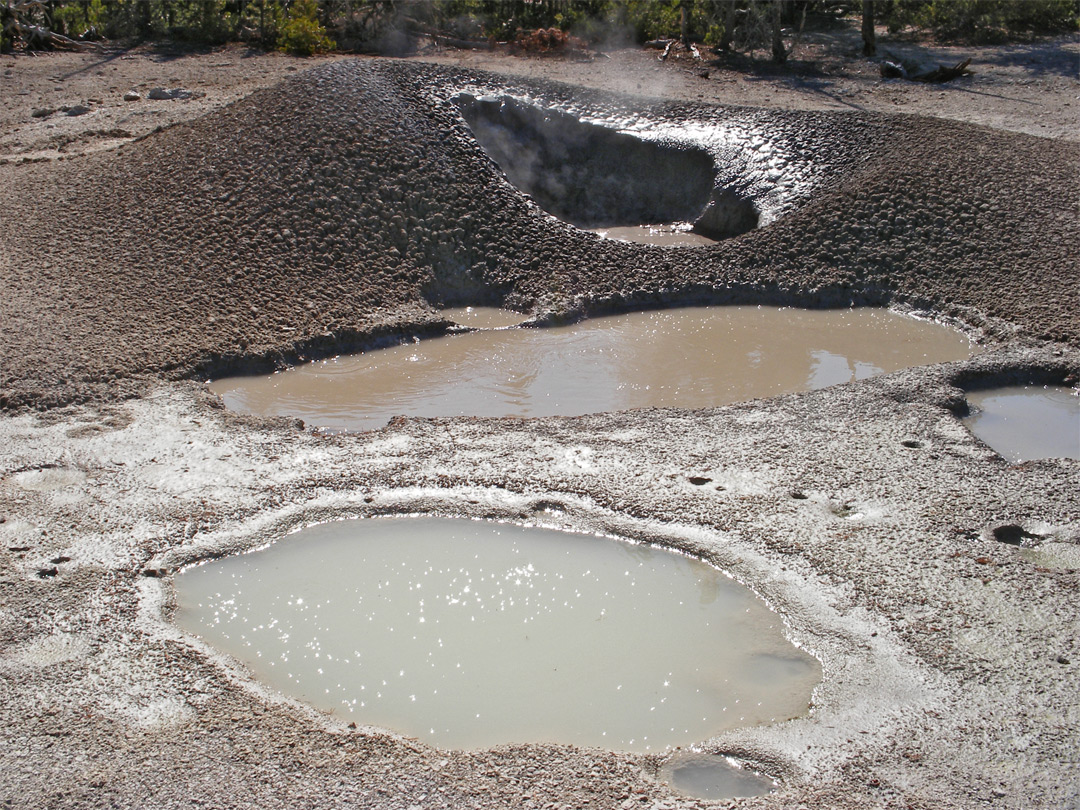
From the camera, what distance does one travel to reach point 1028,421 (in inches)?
275

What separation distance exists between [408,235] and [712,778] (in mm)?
6530

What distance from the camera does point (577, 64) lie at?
15.7m

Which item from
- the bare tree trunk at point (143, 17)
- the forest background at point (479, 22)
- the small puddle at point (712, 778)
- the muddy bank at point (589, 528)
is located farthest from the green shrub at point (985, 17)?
the small puddle at point (712, 778)

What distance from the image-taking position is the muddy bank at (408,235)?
315 inches

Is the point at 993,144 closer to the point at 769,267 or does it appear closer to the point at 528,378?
the point at 769,267

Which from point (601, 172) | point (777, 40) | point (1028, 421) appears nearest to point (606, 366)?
point (1028, 421)

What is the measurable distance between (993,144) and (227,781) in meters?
10.4

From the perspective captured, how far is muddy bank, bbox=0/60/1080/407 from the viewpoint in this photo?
26.3 feet

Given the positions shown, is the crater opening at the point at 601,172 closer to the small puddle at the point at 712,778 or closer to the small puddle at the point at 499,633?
the small puddle at the point at 499,633

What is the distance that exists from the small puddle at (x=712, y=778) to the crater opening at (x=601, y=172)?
25.3ft

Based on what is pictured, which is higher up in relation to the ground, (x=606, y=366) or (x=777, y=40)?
(x=777, y=40)

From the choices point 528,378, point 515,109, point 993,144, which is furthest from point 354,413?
point 993,144

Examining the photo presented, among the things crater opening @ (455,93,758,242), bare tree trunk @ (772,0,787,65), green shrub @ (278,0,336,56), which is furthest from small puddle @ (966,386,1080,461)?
green shrub @ (278,0,336,56)

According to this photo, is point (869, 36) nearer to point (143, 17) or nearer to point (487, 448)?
point (143, 17)
